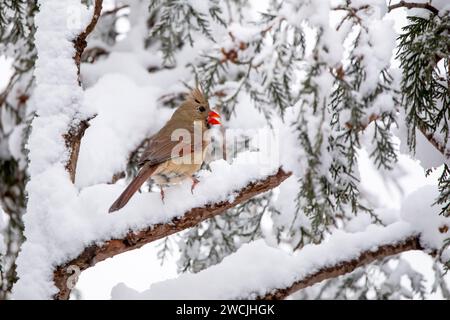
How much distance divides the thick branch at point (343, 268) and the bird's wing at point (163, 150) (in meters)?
0.98

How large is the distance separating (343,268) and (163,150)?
4.05 feet

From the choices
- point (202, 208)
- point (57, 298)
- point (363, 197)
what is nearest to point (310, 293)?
point (363, 197)

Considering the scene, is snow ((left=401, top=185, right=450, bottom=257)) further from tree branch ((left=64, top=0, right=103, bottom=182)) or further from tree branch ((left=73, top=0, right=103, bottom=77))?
tree branch ((left=73, top=0, right=103, bottom=77))

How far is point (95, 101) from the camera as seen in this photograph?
5.48m

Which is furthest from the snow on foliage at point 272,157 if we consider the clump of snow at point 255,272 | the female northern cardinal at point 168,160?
the female northern cardinal at point 168,160

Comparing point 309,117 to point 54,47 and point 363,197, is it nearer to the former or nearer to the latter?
point 54,47

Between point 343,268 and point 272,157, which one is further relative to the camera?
point 343,268

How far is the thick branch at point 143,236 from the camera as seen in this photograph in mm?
3082

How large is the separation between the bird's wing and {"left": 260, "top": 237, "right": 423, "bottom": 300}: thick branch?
3.23 ft

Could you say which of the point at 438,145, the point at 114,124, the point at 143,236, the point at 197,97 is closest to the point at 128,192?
the point at 143,236

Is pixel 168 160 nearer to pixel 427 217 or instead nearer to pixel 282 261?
pixel 282 261

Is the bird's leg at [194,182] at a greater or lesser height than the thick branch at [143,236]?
greater

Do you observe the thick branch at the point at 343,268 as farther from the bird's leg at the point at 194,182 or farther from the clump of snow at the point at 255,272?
the bird's leg at the point at 194,182

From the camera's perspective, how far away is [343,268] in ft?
12.2
